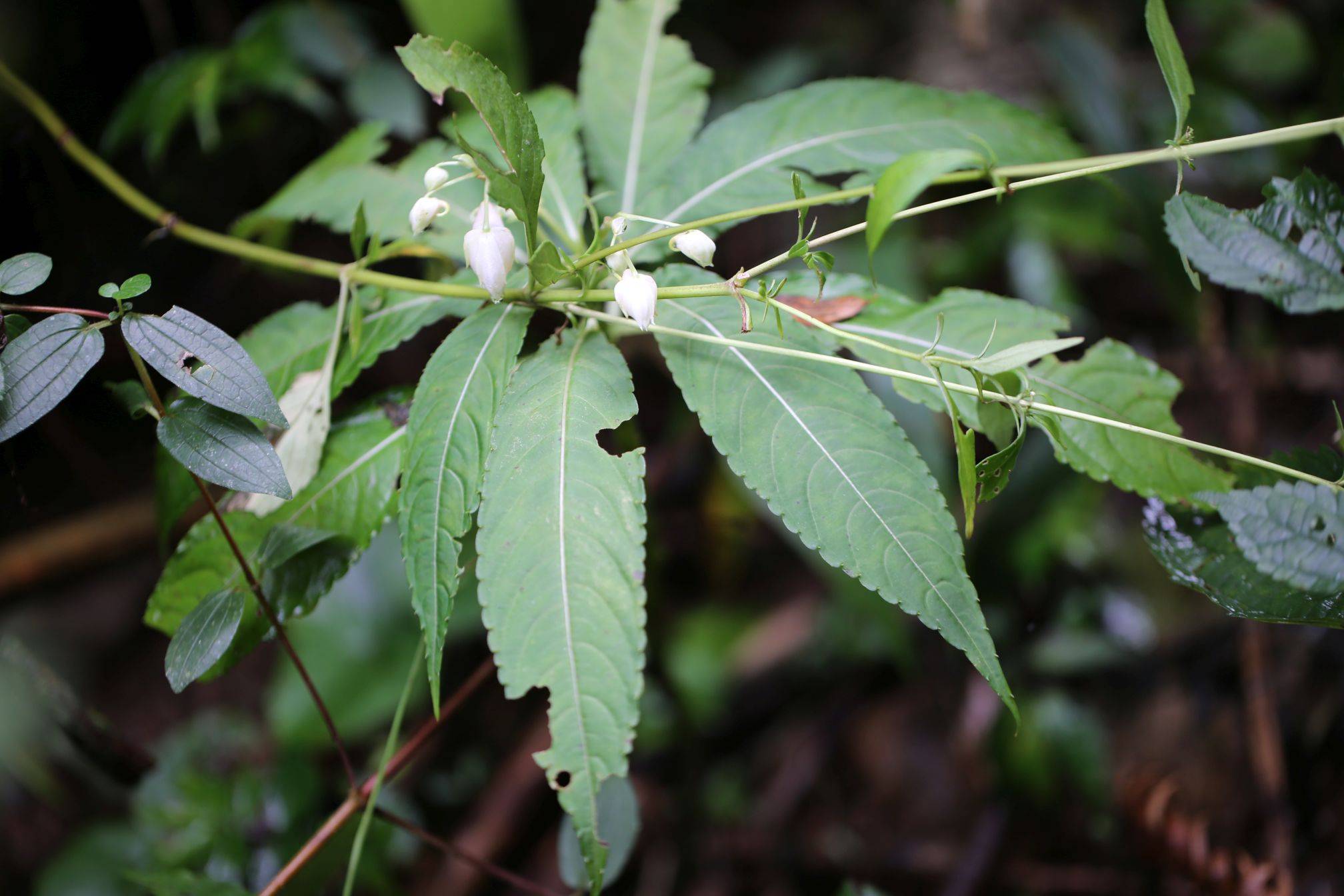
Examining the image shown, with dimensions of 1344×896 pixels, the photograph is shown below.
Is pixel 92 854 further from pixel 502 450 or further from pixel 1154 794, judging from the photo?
pixel 1154 794

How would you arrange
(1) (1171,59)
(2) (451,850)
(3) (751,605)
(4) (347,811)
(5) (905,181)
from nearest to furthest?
(5) (905,181) → (1) (1171,59) → (4) (347,811) → (2) (451,850) → (3) (751,605)

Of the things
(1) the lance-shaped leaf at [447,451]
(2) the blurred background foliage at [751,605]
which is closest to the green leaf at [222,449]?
(1) the lance-shaped leaf at [447,451]

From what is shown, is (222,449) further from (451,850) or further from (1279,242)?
(1279,242)

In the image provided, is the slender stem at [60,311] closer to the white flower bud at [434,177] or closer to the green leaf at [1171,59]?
the white flower bud at [434,177]

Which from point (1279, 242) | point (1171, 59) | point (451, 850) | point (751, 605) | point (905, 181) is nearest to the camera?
point (905, 181)

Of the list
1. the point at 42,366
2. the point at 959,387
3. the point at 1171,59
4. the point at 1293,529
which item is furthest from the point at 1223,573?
the point at 42,366

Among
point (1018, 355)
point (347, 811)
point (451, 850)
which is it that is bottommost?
point (451, 850)
